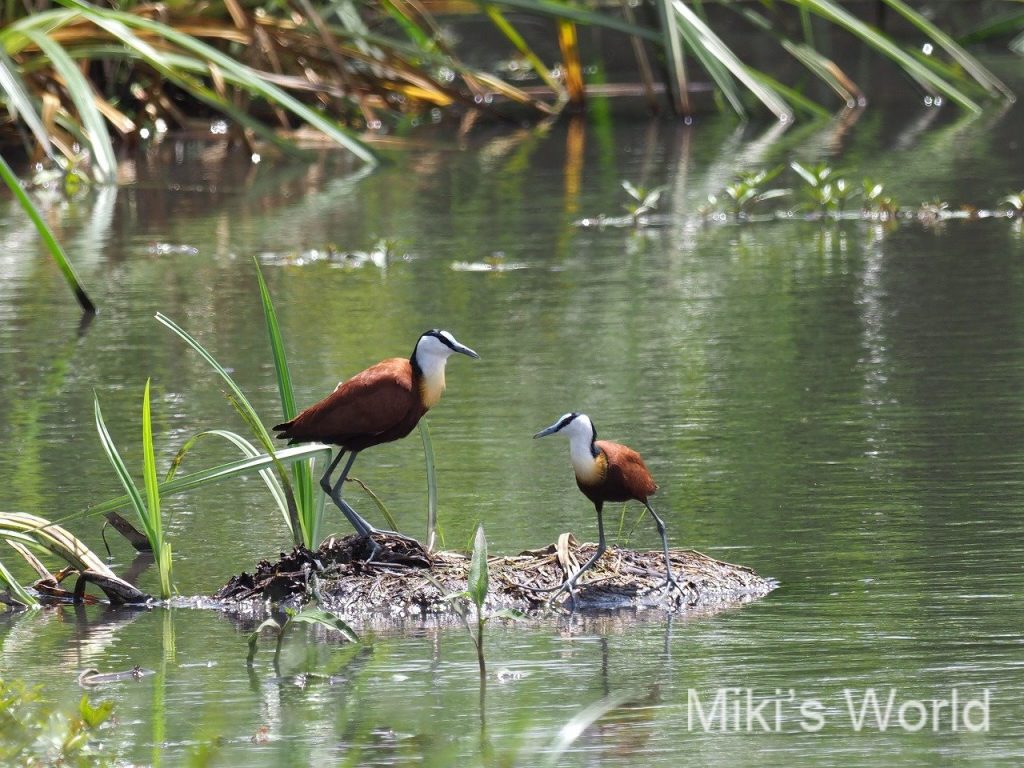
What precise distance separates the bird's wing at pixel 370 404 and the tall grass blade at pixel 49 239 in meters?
3.75

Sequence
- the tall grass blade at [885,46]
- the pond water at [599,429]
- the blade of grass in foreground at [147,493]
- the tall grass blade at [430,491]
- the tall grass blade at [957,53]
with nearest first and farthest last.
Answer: the pond water at [599,429] < the blade of grass in foreground at [147,493] < the tall grass blade at [430,491] < the tall grass blade at [885,46] < the tall grass blade at [957,53]

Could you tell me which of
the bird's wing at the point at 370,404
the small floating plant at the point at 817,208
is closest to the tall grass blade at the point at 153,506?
the bird's wing at the point at 370,404

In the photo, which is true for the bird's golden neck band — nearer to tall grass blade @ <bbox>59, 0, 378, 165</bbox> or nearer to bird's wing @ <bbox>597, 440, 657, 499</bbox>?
bird's wing @ <bbox>597, 440, 657, 499</bbox>

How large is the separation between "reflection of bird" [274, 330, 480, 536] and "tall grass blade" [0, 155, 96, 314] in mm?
3741

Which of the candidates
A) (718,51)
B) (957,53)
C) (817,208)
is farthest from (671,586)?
(957,53)

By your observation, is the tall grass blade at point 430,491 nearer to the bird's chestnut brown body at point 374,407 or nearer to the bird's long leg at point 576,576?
the bird's chestnut brown body at point 374,407

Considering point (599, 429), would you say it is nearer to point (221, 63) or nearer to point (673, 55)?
point (221, 63)

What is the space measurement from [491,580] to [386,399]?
683mm

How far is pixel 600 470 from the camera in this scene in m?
6.38

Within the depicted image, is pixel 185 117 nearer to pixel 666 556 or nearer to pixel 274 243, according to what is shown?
pixel 274 243

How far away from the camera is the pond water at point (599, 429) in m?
5.37

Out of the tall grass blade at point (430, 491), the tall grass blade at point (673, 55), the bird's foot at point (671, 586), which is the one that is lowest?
the bird's foot at point (671, 586)

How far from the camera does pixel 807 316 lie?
11789 millimetres

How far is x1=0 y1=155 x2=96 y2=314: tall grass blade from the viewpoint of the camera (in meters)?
10.2
